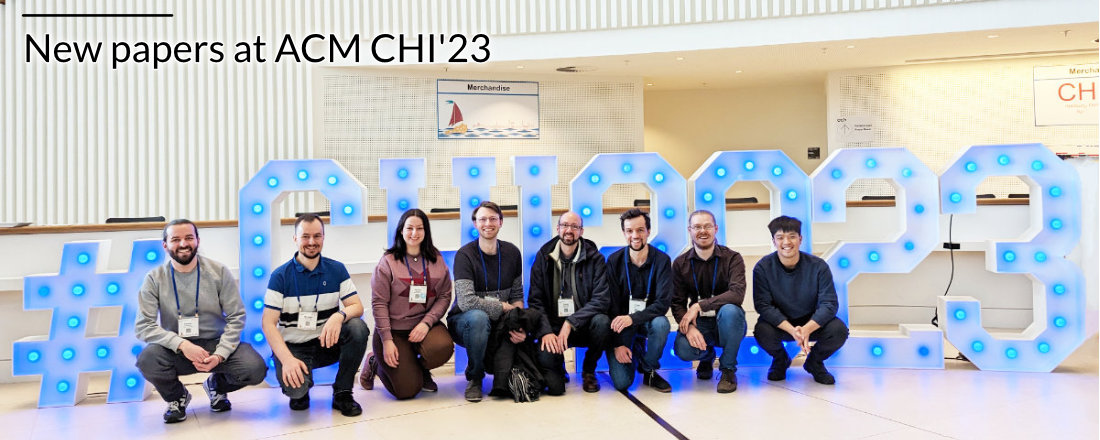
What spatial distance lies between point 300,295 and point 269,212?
761 mm

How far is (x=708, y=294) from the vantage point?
428cm

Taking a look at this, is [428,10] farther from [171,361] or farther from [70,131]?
[171,361]

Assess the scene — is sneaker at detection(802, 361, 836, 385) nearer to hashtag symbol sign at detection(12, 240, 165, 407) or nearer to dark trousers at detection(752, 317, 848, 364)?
dark trousers at detection(752, 317, 848, 364)

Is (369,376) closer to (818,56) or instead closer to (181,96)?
(181,96)

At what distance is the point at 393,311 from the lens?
4016 mm

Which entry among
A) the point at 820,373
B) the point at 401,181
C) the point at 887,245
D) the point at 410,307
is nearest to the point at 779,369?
the point at 820,373

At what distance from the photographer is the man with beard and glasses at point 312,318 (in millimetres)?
3744

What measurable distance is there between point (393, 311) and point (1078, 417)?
320cm

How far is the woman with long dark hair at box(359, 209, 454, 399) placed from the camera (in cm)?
397

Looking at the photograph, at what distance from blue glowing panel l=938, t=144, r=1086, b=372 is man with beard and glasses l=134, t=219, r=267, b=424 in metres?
3.80

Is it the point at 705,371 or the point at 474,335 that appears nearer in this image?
the point at 474,335

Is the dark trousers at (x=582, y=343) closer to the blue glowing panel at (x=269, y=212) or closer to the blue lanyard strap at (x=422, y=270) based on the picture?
the blue lanyard strap at (x=422, y=270)

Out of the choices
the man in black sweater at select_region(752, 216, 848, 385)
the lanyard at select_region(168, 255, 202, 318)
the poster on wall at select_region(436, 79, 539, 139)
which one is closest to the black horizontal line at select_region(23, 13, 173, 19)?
the poster on wall at select_region(436, 79, 539, 139)

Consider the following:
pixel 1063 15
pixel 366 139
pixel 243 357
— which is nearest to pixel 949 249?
pixel 1063 15
